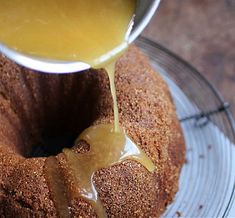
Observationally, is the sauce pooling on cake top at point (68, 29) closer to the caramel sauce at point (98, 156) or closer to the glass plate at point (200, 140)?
the caramel sauce at point (98, 156)

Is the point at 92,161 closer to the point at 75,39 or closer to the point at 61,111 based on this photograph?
the point at 75,39

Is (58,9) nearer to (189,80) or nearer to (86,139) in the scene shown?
(86,139)

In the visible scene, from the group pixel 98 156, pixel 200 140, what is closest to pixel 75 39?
pixel 98 156

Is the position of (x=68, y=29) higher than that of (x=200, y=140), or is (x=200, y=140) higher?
(x=68, y=29)

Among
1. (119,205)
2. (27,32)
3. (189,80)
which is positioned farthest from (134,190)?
(189,80)

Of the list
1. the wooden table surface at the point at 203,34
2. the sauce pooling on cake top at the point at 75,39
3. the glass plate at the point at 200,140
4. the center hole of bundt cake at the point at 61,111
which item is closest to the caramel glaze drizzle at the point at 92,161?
the sauce pooling on cake top at the point at 75,39

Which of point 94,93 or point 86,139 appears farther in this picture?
point 94,93

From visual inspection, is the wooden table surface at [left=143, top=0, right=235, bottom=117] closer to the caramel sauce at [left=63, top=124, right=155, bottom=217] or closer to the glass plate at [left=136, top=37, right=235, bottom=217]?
the glass plate at [left=136, top=37, right=235, bottom=217]
